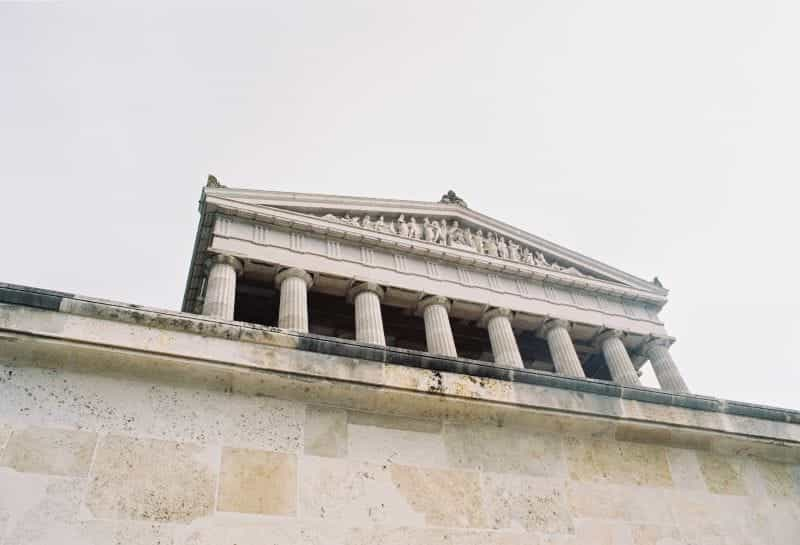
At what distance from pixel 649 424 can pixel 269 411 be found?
287 cm

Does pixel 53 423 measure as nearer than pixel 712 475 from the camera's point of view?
Yes

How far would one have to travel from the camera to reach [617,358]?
3562 cm

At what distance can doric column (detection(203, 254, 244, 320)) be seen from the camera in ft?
89.3

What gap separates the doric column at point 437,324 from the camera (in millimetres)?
30703

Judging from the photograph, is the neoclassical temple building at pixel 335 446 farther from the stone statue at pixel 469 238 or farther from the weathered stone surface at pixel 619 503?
the stone statue at pixel 469 238

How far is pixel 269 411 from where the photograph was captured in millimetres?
4039

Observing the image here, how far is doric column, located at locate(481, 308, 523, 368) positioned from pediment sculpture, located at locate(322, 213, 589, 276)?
446cm

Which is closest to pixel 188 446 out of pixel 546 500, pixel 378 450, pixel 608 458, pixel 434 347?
pixel 378 450

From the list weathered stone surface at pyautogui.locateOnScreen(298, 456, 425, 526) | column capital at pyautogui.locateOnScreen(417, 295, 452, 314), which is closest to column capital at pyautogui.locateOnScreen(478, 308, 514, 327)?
column capital at pyautogui.locateOnScreen(417, 295, 452, 314)

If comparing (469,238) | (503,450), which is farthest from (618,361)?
(503,450)

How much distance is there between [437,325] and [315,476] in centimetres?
2806

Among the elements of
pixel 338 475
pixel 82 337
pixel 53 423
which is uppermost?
pixel 82 337

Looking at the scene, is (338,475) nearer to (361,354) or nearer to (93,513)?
(361,354)

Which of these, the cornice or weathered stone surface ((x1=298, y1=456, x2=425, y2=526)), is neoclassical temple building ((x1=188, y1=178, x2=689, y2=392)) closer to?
the cornice
